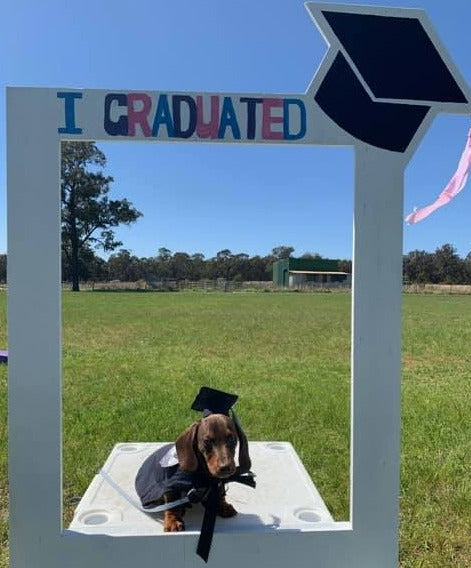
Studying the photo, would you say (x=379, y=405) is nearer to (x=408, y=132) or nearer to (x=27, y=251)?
(x=408, y=132)

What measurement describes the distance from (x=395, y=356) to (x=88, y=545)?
1231mm

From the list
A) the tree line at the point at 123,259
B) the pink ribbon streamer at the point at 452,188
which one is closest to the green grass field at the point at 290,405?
the pink ribbon streamer at the point at 452,188

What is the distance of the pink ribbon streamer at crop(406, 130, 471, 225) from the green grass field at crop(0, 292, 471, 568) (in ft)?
5.00

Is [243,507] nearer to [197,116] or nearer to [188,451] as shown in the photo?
[188,451]

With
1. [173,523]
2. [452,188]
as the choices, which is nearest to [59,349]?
[173,523]

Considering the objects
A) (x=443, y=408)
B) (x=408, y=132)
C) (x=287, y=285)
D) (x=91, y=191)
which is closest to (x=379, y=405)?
(x=408, y=132)

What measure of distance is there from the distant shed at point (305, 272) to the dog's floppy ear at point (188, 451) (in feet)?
144

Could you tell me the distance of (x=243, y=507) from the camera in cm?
211

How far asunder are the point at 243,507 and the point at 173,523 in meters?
0.34

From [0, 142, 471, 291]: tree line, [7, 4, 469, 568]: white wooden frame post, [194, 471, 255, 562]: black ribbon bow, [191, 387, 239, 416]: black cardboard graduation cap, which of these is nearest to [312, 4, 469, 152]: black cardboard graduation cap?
[7, 4, 469, 568]: white wooden frame post

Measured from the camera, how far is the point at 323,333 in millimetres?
10961

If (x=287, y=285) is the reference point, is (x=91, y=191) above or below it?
above

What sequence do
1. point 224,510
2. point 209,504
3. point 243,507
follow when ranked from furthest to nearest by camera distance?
point 243,507 < point 224,510 < point 209,504

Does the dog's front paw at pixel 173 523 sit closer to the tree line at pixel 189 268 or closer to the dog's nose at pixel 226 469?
the dog's nose at pixel 226 469
